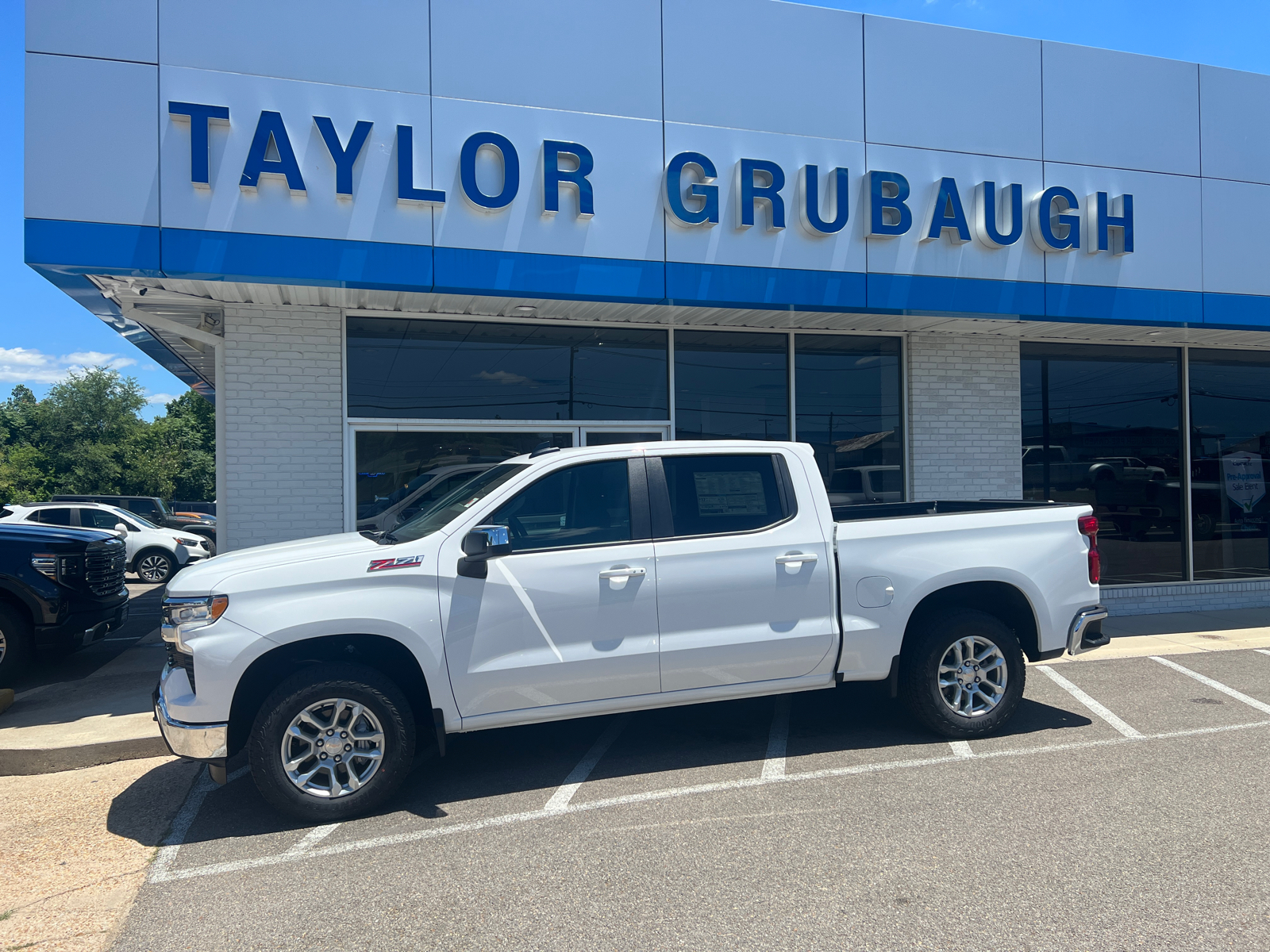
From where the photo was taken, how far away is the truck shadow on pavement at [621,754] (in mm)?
4965

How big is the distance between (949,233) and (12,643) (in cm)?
984

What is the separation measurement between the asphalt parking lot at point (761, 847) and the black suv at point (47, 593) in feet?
12.2

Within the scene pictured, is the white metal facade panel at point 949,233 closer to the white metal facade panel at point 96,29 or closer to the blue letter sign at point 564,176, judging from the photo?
the blue letter sign at point 564,176

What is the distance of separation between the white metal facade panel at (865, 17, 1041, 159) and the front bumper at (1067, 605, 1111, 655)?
5339 mm

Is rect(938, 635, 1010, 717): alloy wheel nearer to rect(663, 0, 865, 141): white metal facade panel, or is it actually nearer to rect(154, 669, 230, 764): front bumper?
rect(154, 669, 230, 764): front bumper

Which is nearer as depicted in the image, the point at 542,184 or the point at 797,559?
the point at 797,559

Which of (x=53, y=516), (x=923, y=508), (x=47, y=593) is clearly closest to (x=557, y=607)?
(x=923, y=508)

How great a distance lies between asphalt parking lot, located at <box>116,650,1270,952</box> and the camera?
3588 millimetres

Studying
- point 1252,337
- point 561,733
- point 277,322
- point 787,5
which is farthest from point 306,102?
point 1252,337

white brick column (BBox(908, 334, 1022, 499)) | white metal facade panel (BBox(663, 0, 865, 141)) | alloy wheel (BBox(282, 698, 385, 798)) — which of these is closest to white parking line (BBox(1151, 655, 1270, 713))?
white brick column (BBox(908, 334, 1022, 499))

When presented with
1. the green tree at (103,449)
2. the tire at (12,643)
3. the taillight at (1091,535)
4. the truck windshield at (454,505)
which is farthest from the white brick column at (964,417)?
the green tree at (103,449)

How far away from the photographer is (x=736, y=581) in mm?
5375

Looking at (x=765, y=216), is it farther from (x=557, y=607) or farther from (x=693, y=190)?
(x=557, y=607)

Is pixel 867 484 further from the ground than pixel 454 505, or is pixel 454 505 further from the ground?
pixel 867 484
